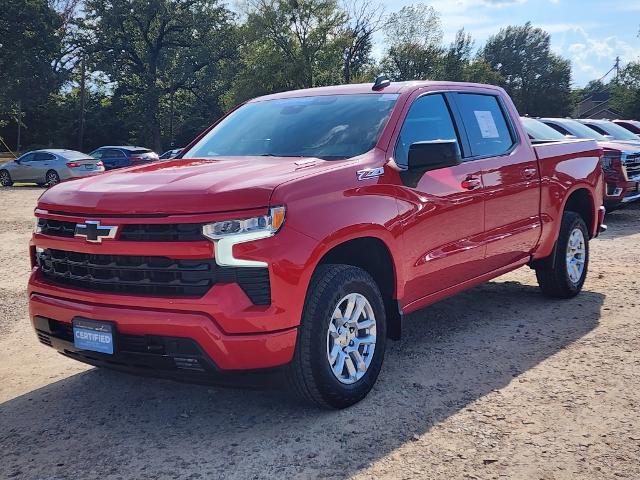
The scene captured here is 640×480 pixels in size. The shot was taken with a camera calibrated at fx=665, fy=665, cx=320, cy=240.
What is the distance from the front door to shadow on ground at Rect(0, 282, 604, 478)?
1.86 feet


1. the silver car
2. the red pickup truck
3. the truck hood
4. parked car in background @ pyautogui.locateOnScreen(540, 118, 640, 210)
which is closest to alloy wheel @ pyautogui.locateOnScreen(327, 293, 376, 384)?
the red pickup truck

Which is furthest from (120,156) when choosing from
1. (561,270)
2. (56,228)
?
(56,228)

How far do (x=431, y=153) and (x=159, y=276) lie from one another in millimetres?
1817

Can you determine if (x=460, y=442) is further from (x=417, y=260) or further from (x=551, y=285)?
(x=551, y=285)

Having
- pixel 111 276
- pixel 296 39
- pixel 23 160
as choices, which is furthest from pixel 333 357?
pixel 296 39

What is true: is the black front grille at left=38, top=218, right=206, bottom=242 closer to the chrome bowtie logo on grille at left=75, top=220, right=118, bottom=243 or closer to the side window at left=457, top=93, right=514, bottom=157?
the chrome bowtie logo on grille at left=75, top=220, right=118, bottom=243

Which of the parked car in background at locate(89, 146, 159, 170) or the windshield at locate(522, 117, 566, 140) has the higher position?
the windshield at locate(522, 117, 566, 140)

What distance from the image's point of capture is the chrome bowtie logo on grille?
3.49 metres

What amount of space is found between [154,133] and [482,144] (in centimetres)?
4509

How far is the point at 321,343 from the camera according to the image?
11.8ft

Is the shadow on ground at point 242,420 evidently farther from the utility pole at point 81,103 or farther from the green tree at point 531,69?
the green tree at point 531,69

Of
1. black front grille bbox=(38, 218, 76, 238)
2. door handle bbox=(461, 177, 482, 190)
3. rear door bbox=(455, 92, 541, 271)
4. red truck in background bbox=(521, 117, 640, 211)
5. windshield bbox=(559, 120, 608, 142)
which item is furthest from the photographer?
windshield bbox=(559, 120, 608, 142)

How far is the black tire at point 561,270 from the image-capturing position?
6.21 m

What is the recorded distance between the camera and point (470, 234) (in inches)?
192
